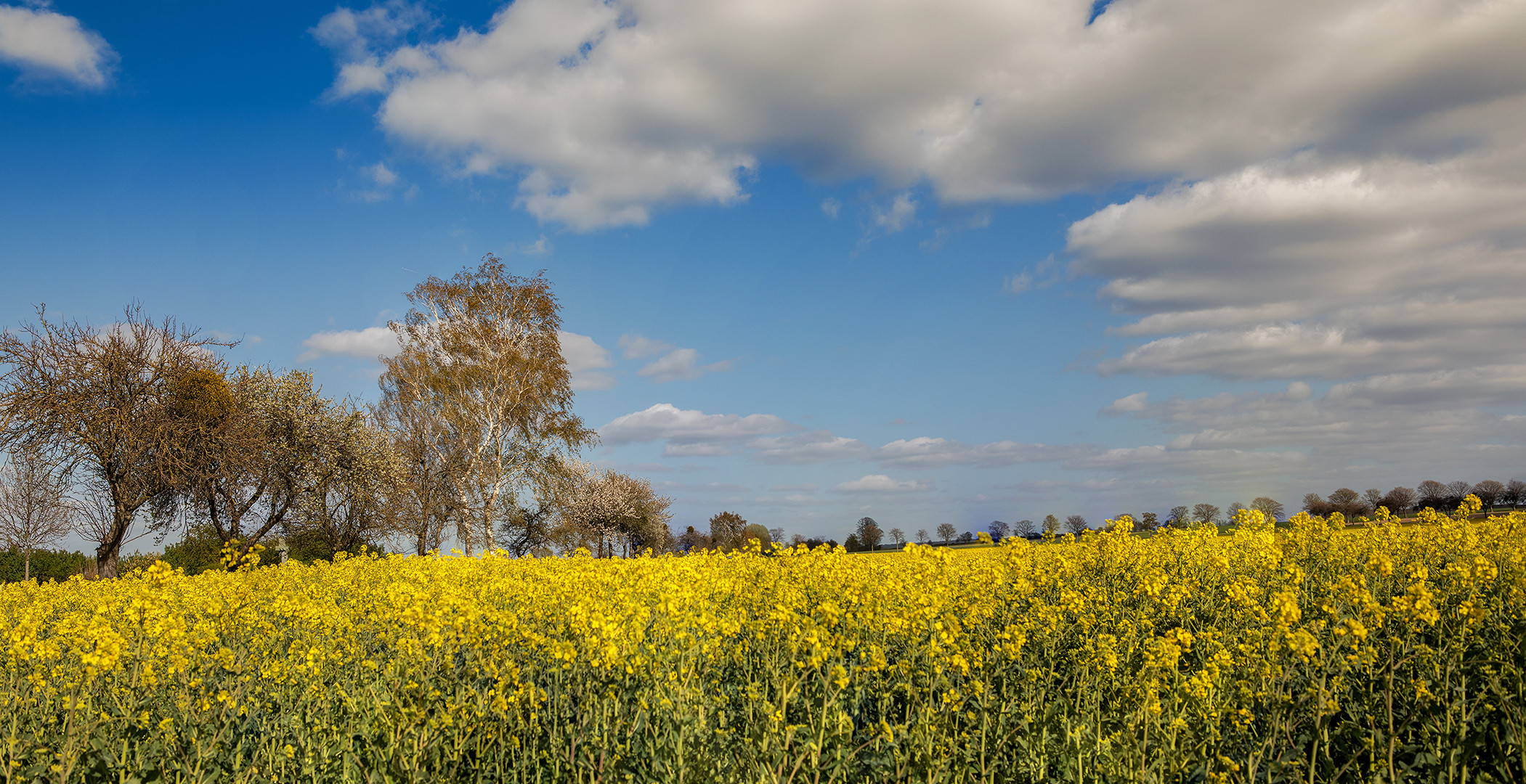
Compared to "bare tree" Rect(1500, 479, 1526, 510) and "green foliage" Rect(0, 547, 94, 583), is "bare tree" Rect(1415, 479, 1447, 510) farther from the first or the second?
"green foliage" Rect(0, 547, 94, 583)

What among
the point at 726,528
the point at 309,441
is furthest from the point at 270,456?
the point at 726,528

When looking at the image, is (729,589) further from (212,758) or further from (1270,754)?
(1270,754)

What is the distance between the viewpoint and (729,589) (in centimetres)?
940

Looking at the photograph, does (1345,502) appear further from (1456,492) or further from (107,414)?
(107,414)

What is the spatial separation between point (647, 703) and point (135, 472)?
86.7 ft

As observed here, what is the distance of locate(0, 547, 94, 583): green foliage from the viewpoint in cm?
3359

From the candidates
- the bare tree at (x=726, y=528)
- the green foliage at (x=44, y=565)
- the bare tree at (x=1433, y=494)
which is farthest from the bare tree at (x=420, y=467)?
the bare tree at (x=1433, y=494)

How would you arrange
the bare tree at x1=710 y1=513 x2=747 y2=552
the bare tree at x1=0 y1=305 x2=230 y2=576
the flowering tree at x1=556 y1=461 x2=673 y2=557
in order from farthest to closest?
1. the bare tree at x1=710 y1=513 x2=747 y2=552
2. the flowering tree at x1=556 y1=461 x2=673 y2=557
3. the bare tree at x1=0 y1=305 x2=230 y2=576

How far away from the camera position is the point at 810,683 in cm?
694

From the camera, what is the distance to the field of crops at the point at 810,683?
15.6 ft

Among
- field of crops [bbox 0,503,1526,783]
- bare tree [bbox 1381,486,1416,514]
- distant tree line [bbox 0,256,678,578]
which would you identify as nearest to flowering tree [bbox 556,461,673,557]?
distant tree line [bbox 0,256,678,578]

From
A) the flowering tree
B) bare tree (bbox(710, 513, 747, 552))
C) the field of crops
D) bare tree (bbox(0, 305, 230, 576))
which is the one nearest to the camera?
the field of crops

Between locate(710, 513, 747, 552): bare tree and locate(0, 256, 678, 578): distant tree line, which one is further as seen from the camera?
locate(710, 513, 747, 552): bare tree

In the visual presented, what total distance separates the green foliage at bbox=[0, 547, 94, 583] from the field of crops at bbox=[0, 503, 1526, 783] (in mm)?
34581
